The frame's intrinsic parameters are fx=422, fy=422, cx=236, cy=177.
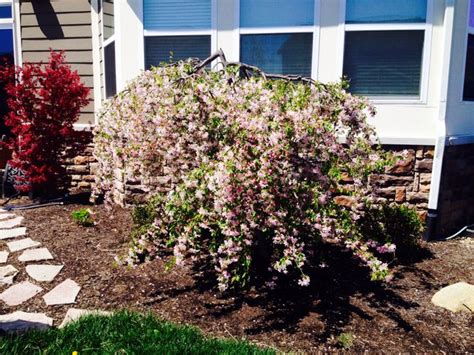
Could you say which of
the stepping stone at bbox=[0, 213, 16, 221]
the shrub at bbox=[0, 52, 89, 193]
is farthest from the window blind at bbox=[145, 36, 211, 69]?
the stepping stone at bbox=[0, 213, 16, 221]

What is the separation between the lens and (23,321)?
3.10 meters

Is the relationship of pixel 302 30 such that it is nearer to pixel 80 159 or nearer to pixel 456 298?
pixel 456 298

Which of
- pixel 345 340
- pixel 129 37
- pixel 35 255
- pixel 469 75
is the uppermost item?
pixel 129 37

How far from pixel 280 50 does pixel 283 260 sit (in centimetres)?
307

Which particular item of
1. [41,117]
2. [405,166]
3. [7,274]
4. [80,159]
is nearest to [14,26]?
[41,117]

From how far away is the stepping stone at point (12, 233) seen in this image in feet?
15.7

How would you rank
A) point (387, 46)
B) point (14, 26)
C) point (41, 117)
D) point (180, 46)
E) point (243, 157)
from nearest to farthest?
point (243, 157) → point (387, 46) → point (180, 46) → point (41, 117) → point (14, 26)

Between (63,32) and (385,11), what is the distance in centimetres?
499

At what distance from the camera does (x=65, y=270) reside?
3.98 metres

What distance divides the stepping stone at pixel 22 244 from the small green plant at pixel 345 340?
3.30 meters

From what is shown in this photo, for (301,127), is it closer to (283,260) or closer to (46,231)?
(283,260)

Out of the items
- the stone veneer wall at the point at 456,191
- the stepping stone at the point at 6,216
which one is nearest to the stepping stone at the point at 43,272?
the stepping stone at the point at 6,216

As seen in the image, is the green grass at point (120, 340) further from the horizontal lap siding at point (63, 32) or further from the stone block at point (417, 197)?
the horizontal lap siding at point (63, 32)

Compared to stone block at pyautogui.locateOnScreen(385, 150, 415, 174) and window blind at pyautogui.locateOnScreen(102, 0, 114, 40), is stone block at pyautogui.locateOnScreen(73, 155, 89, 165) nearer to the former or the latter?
window blind at pyautogui.locateOnScreen(102, 0, 114, 40)
